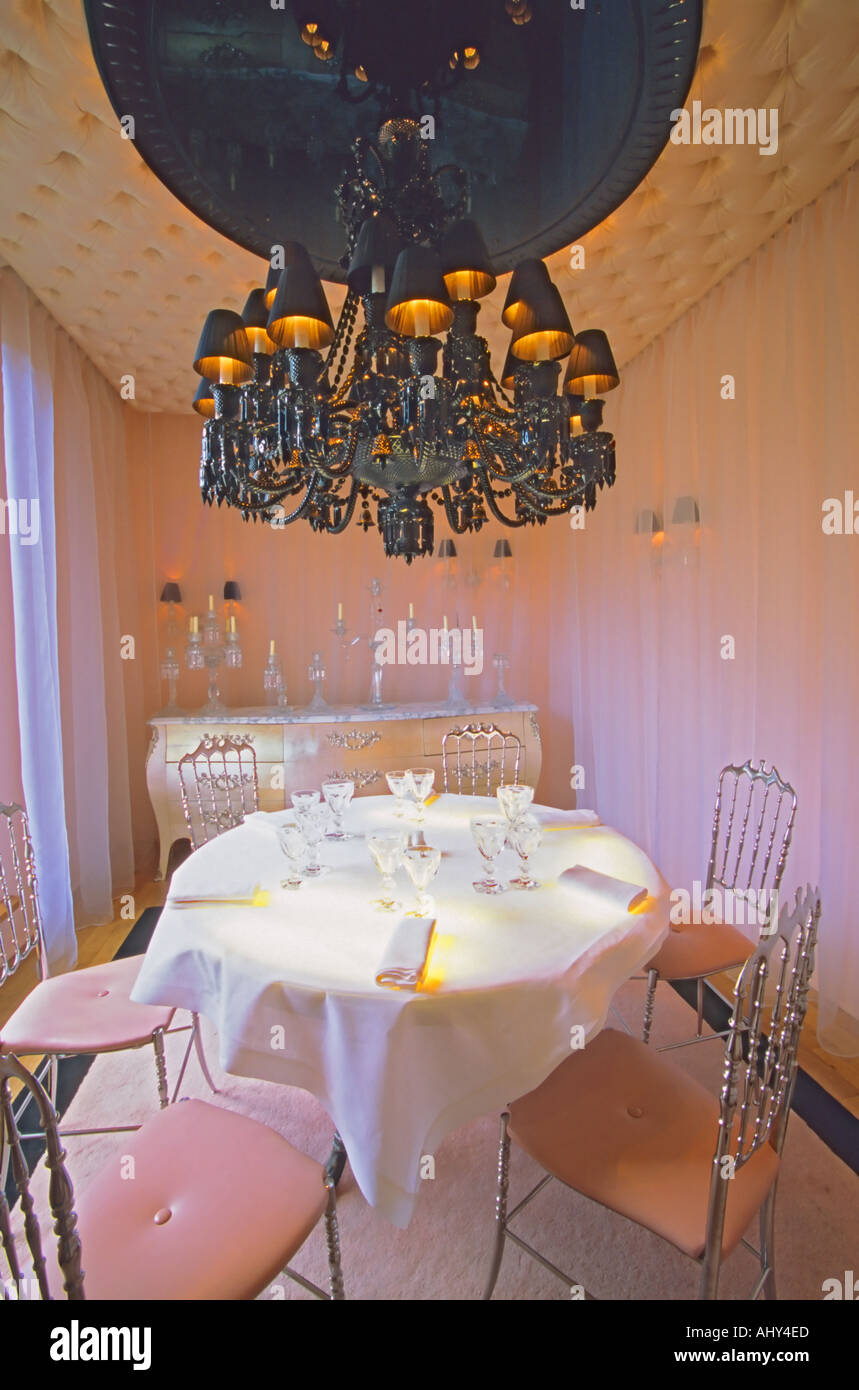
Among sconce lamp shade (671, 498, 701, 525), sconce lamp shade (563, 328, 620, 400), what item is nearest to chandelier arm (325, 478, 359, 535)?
sconce lamp shade (563, 328, 620, 400)

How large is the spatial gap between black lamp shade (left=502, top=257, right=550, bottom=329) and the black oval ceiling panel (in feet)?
1.84

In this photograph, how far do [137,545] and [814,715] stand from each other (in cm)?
406

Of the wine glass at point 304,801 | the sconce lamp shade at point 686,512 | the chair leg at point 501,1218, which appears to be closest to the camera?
the chair leg at point 501,1218

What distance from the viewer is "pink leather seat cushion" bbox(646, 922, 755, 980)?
198 cm

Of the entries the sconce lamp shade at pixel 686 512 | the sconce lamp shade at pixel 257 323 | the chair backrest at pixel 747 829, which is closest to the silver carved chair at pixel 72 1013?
the sconce lamp shade at pixel 257 323

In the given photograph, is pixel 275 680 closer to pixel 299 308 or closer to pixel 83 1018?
pixel 83 1018

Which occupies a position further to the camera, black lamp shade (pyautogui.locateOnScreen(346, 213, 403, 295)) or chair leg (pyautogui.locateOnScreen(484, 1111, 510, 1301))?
black lamp shade (pyautogui.locateOnScreen(346, 213, 403, 295))

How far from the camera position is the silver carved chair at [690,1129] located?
1.06 meters

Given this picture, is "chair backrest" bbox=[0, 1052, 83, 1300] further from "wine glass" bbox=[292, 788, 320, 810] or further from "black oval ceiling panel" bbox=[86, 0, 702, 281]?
"black oval ceiling panel" bbox=[86, 0, 702, 281]

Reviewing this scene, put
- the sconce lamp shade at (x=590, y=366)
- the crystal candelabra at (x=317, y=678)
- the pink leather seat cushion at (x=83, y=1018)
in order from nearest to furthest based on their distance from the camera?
the pink leather seat cushion at (x=83, y=1018), the sconce lamp shade at (x=590, y=366), the crystal candelabra at (x=317, y=678)

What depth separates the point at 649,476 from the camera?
12.2ft

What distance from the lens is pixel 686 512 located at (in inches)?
131

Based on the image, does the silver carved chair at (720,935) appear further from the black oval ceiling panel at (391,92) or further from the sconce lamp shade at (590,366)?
the black oval ceiling panel at (391,92)

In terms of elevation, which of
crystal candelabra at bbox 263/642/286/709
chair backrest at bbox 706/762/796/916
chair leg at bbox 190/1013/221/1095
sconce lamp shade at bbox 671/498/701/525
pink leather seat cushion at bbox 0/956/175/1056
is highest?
sconce lamp shade at bbox 671/498/701/525
